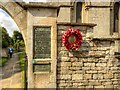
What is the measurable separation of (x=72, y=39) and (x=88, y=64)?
109cm

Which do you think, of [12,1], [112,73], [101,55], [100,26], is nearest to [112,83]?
[112,73]

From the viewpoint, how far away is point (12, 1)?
24.0 feet

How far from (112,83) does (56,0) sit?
737cm

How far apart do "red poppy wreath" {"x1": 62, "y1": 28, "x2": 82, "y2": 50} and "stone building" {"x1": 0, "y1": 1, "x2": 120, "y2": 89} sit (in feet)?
0.64

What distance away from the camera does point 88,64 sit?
7605 mm

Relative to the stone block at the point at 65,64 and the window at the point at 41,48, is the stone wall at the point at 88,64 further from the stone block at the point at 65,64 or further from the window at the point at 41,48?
the window at the point at 41,48

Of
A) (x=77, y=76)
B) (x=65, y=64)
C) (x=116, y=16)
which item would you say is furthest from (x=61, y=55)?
(x=116, y=16)

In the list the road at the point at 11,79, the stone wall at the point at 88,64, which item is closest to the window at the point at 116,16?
the road at the point at 11,79

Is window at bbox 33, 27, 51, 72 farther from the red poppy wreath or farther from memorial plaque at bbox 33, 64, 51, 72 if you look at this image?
the red poppy wreath

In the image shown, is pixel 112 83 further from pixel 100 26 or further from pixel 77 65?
pixel 100 26

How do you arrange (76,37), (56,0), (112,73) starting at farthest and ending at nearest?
(56,0)
(112,73)
(76,37)

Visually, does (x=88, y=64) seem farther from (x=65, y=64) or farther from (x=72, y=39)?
(x=72, y=39)

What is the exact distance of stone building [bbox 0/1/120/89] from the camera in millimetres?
7281

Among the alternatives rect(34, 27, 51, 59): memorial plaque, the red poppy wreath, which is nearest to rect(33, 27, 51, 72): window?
rect(34, 27, 51, 59): memorial plaque
